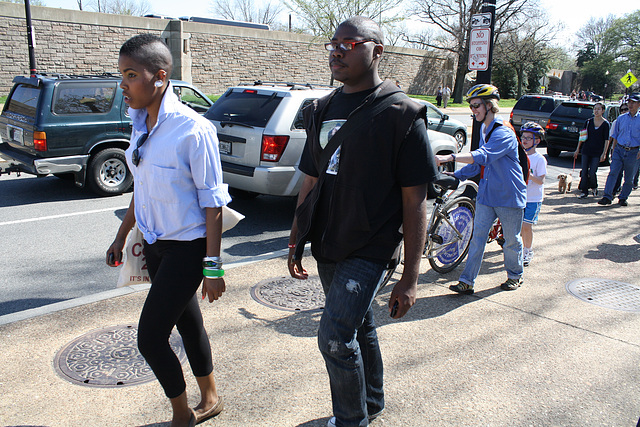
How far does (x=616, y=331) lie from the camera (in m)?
4.36

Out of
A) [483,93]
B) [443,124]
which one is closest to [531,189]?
[483,93]

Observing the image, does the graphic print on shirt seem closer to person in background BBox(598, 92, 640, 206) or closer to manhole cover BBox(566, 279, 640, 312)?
manhole cover BBox(566, 279, 640, 312)

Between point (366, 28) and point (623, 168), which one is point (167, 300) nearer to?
point (366, 28)

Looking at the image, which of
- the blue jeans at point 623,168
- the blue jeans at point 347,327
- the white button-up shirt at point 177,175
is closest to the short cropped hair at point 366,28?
the white button-up shirt at point 177,175

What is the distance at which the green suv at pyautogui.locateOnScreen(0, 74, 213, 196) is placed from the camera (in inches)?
328

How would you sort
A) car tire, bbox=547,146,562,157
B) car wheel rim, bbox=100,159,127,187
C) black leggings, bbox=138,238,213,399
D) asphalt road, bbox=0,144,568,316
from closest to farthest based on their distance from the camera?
black leggings, bbox=138,238,213,399 → asphalt road, bbox=0,144,568,316 → car wheel rim, bbox=100,159,127,187 → car tire, bbox=547,146,562,157

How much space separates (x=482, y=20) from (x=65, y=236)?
20.7 feet

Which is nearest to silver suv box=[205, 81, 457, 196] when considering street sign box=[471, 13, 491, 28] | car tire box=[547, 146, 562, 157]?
street sign box=[471, 13, 491, 28]

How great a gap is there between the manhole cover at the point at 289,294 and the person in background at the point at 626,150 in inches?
268

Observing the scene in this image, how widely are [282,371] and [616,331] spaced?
2733 millimetres

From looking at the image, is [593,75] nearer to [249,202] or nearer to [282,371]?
[249,202]

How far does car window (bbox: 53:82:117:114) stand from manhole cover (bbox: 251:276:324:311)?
17.5 ft

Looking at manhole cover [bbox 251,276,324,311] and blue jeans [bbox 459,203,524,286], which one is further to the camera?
blue jeans [bbox 459,203,524,286]

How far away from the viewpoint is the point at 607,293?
5.23 meters
